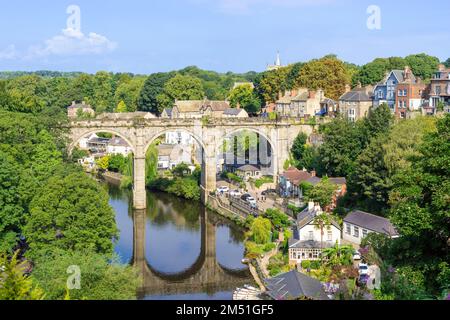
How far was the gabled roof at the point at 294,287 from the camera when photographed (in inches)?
1032

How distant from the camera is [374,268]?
29.6 m

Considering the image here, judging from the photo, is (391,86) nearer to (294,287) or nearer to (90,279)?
(294,287)

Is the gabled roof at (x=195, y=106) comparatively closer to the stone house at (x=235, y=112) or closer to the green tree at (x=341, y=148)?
the stone house at (x=235, y=112)

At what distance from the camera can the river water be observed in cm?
3419

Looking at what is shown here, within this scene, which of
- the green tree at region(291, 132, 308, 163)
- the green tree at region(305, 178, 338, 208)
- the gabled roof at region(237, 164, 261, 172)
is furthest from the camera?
the gabled roof at region(237, 164, 261, 172)

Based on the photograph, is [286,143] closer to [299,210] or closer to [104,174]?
[299,210]

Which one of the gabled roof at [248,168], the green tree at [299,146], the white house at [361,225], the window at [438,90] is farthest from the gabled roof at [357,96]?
the white house at [361,225]

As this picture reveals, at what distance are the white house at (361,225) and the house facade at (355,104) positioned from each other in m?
23.8

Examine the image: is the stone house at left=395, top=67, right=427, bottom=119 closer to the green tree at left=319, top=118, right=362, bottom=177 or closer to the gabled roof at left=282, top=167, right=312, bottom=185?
the green tree at left=319, top=118, right=362, bottom=177

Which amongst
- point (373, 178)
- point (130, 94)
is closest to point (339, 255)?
point (373, 178)

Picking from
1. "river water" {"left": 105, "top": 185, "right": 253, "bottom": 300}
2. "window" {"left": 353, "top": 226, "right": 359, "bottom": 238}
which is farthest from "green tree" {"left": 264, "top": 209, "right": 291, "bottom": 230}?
"window" {"left": 353, "top": 226, "right": 359, "bottom": 238}

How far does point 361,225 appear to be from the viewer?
120ft

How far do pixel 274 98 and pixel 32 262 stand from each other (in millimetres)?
56409

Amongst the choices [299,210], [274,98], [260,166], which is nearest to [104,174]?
[260,166]
